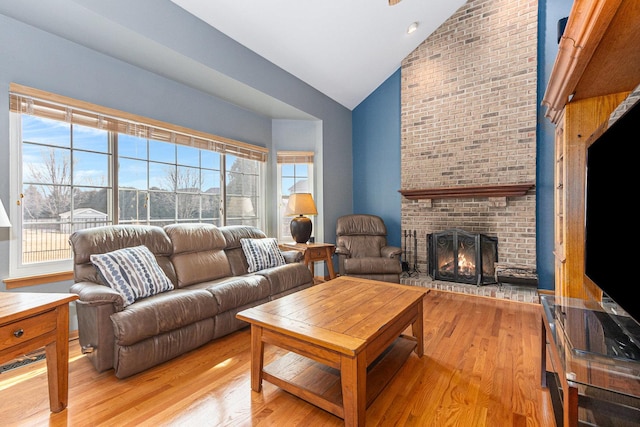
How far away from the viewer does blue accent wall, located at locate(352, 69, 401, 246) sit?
4895 millimetres

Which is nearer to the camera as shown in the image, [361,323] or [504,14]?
[361,323]

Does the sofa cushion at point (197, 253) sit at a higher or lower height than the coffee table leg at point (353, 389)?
higher

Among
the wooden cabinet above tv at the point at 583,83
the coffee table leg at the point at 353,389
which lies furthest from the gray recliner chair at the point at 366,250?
the coffee table leg at the point at 353,389

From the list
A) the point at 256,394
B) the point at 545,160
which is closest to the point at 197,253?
the point at 256,394

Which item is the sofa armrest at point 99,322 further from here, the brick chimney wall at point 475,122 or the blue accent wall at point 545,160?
the blue accent wall at point 545,160

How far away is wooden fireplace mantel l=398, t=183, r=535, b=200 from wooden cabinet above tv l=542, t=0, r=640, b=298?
110 cm

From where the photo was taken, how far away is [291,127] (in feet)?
15.4

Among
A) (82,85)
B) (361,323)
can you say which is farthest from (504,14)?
(82,85)

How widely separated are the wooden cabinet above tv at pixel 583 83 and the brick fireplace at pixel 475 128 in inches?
52.5

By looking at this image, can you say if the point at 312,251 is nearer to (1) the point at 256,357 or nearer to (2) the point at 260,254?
(2) the point at 260,254

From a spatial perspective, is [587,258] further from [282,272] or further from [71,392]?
[71,392]

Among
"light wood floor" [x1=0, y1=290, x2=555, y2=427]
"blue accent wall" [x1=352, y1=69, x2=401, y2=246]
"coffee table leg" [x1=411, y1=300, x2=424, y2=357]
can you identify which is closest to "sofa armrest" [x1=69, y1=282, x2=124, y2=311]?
"light wood floor" [x1=0, y1=290, x2=555, y2=427]

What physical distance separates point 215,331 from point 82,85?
243 centimetres

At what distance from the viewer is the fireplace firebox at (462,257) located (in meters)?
3.95
